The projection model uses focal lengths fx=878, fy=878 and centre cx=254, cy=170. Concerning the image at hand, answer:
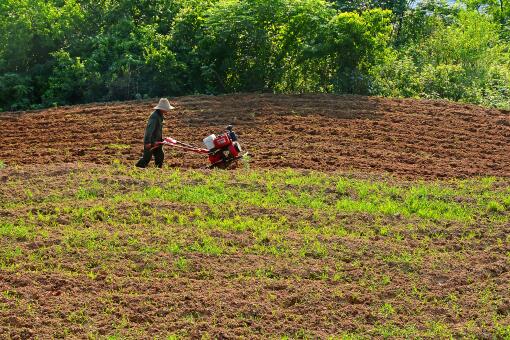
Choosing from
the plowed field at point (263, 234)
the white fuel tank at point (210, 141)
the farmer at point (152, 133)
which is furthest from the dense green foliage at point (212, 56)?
the white fuel tank at point (210, 141)

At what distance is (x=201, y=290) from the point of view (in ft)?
35.7

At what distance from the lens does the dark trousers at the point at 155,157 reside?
15277 mm

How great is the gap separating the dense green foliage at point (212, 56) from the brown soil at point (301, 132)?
112 centimetres

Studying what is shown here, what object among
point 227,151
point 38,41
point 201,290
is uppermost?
point 38,41

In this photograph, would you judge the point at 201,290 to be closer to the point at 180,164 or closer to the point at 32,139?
the point at 180,164

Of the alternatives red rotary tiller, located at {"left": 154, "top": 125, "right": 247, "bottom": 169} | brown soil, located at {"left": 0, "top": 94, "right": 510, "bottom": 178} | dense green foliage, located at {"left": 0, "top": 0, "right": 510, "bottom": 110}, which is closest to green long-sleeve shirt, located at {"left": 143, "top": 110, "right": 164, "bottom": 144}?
red rotary tiller, located at {"left": 154, "top": 125, "right": 247, "bottom": 169}

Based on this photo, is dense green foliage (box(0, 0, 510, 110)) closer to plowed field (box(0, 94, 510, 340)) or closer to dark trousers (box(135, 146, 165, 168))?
plowed field (box(0, 94, 510, 340))

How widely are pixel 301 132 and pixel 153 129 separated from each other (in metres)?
3.58

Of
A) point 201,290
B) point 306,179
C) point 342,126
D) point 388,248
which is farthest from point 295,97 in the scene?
point 201,290

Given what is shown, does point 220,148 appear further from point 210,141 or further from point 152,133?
point 152,133

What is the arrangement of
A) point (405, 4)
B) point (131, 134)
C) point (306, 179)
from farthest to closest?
point (405, 4) < point (131, 134) < point (306, 179)

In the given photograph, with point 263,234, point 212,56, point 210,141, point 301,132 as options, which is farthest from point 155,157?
point 212,56

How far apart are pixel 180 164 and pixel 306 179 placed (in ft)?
8.99

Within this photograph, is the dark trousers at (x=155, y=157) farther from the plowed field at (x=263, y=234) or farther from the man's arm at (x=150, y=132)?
the plowed field at (x=263, y=234)
